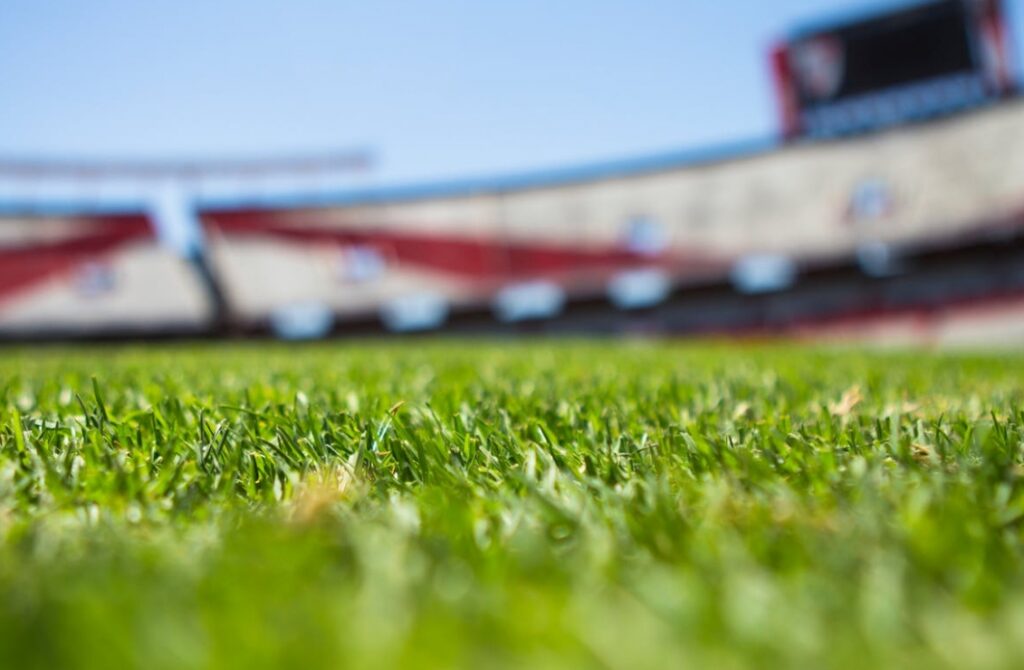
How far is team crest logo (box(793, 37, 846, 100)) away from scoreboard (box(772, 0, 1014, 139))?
0.03 m

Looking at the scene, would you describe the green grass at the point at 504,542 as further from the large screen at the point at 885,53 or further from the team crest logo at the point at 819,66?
the large screen at the point at 885,53

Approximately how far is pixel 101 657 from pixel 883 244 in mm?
21399

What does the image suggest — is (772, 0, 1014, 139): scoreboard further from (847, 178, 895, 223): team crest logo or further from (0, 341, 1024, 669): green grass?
(0, 341, 1024, 669): green grass

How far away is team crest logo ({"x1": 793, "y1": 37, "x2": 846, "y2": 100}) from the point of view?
23.0 meters

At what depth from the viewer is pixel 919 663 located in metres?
0.41

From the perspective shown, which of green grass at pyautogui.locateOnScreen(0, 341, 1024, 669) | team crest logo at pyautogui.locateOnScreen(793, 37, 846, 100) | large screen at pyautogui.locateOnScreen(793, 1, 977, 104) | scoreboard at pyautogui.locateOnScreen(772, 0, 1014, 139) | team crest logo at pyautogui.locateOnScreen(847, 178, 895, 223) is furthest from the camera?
team crest logo at pyautogui.locateOnScreen(793, 37, 846, 100)

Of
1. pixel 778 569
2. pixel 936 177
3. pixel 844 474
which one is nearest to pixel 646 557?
pixel 778 569

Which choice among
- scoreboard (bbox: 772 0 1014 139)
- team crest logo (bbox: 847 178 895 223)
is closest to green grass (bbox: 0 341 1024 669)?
team crest logo (bbox: 847 178 895 223)

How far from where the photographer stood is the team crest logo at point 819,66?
23.0m

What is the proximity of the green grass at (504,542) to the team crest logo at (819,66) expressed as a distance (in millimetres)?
24626

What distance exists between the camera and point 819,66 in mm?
23047

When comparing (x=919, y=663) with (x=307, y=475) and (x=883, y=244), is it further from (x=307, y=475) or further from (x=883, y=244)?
(x=883, y=244)

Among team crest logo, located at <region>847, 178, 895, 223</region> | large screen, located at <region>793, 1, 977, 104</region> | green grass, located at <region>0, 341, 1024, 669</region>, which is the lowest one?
team crest logo, located at <region>847, 178, 895, 223</region>

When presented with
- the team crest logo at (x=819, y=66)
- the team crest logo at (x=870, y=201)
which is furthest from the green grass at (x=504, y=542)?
the team crest logo at (x=819, y=66)
